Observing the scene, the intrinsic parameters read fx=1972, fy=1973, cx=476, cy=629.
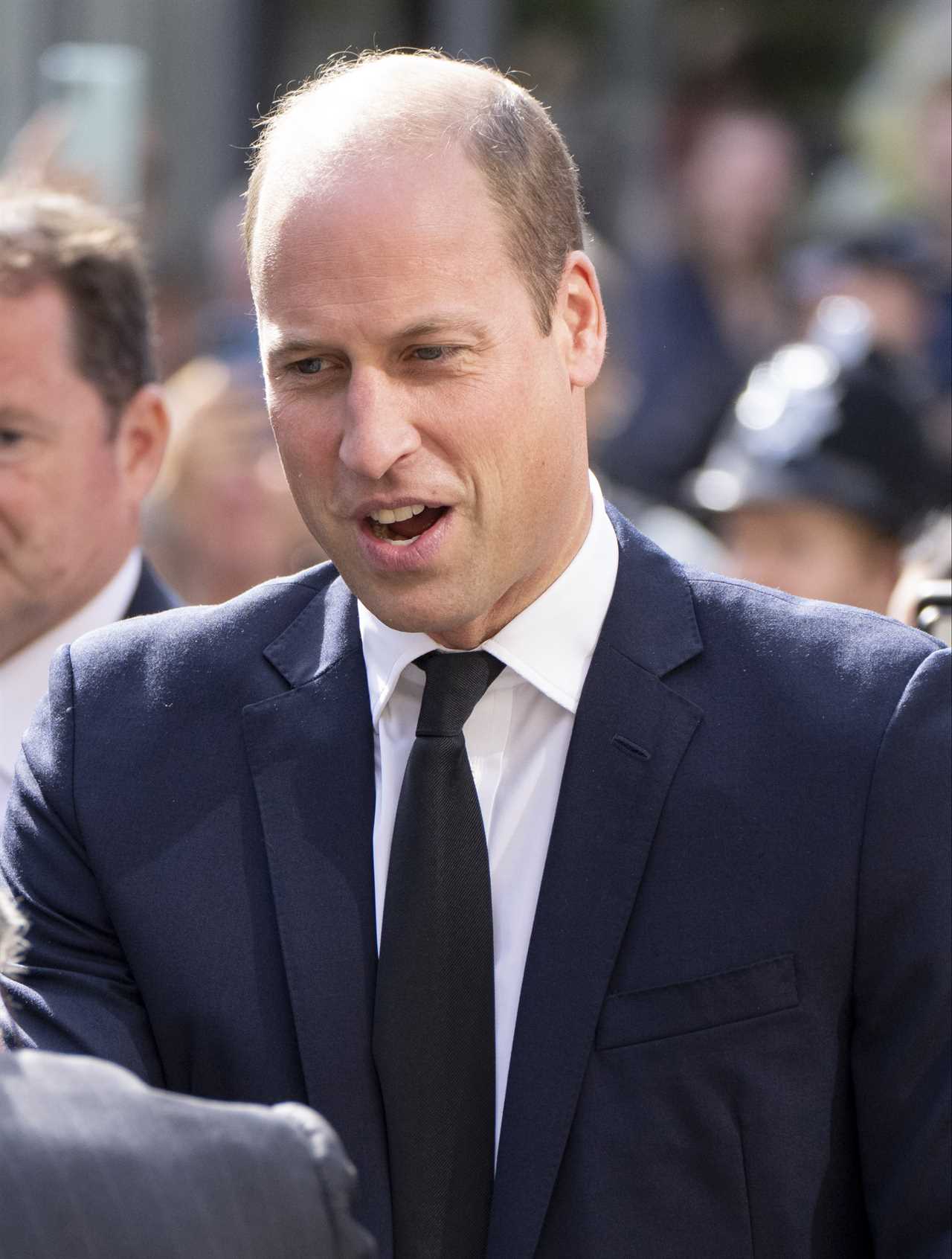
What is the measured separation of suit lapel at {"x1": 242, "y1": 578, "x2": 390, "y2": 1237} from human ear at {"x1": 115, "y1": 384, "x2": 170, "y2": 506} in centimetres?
116

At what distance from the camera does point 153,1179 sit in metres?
1.37

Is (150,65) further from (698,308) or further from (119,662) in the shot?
(119,662)

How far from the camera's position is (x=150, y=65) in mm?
9180

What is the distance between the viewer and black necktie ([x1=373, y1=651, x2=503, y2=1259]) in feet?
6.95

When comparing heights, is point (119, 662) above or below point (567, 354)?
below

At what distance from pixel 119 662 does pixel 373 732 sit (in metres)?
0.34

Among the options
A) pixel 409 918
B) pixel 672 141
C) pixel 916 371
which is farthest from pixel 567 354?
pixel 672 141

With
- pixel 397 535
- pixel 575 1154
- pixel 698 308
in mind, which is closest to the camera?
pixel 575 1154

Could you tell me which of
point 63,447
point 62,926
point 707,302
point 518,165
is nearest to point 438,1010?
point 62,926

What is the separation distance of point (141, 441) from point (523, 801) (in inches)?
60.7

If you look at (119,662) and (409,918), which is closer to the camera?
(409,918)

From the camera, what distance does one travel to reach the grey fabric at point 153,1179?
1.36 m

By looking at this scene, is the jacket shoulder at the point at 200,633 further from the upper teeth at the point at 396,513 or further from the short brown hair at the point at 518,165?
A: the short brown hair at the point at 518,165

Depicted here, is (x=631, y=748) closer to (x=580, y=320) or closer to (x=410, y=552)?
(x=410, y=552)
